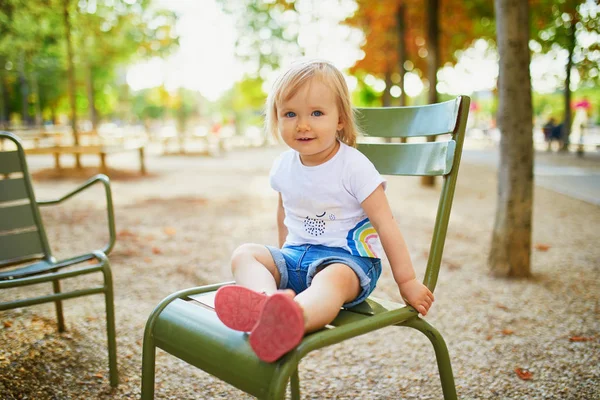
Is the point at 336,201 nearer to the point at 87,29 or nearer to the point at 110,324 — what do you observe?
the point at 110,324

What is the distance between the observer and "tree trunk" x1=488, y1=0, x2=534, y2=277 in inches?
160

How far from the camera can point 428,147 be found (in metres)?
1.98

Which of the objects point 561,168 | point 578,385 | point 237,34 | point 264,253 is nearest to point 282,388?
point 264,253

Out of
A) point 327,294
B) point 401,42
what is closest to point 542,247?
point 327,294

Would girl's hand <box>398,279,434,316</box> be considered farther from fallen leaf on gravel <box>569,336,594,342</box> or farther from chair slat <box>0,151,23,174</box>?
chair slat <box>0,151,23,174</box>

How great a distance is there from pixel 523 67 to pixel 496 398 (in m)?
2.62

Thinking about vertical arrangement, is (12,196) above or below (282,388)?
above

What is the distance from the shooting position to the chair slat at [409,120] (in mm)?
1905

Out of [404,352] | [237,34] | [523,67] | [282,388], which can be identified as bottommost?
[404,352]

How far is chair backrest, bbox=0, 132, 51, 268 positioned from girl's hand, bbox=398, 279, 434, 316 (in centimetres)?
194

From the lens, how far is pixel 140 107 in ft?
213

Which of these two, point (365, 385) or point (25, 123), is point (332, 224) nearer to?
point (365, 385)

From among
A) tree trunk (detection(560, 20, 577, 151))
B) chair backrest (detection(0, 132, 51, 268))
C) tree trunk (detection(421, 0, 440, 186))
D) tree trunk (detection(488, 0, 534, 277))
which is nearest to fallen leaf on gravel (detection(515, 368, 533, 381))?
tree trunk (detection(488, 0, 534, 277))

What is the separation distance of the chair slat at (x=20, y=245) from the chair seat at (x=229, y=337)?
137cm
